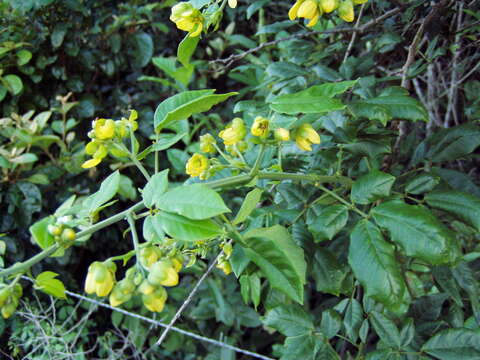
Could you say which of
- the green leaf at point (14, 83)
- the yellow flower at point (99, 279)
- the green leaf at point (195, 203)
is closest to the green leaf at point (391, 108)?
the green leaf at point (195, 203)

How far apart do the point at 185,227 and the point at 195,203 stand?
33mm

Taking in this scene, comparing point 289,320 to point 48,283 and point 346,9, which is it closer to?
point 48,283

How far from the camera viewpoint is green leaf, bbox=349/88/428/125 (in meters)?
0.66

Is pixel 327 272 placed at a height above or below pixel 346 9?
below

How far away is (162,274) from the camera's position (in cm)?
47

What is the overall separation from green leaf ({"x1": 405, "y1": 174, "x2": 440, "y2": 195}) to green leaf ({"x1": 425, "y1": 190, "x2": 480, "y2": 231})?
Result: 1cm

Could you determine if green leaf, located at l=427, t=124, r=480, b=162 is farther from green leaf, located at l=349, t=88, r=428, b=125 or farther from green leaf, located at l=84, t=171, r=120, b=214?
green leaf, located at l=84, t=171, r=120, b=214

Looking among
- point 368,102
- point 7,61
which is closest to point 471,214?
point 368,102

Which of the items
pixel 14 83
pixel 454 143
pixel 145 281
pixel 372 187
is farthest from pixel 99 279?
pixel 14 83

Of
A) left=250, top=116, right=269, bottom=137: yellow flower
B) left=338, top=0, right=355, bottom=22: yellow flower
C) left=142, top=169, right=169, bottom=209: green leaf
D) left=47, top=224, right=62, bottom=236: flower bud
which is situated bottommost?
left=47, top=224, right=62, bottom=236: flower bud

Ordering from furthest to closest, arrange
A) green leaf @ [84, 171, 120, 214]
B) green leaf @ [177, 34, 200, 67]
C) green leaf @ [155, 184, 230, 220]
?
green leaf @ [177, 34, 200, 67] → green leaf @ [84, 171, 120, 214] → green leaf @ [155, 184, 230, 220]

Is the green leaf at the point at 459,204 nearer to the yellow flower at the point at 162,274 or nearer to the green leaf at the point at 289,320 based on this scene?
the green leaf at the point at 289,320

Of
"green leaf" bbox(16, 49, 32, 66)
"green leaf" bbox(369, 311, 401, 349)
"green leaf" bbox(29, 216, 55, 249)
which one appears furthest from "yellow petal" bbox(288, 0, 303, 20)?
"green leaf" bbox(16, 49, 32, 66)

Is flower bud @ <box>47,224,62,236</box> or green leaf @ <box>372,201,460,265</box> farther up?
flower bud @ <box>47,224,62,236</box>
